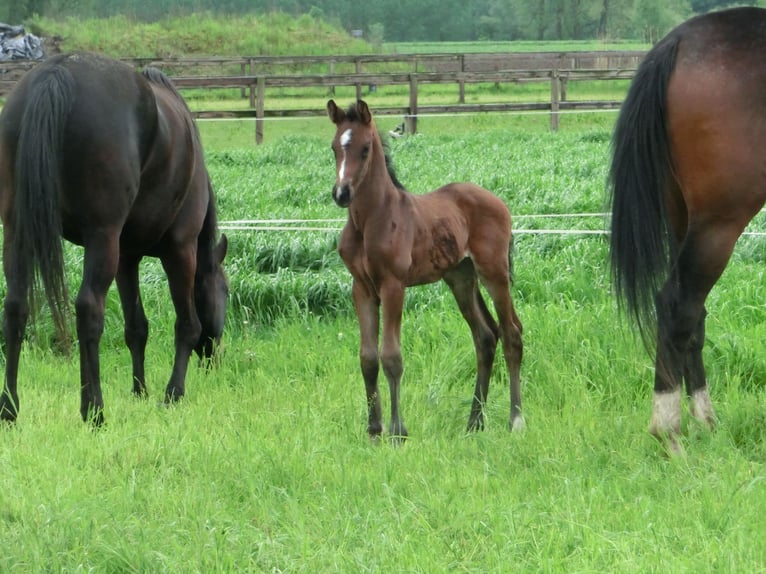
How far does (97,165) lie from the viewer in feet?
16.7

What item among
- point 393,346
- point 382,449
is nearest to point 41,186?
point 393,346

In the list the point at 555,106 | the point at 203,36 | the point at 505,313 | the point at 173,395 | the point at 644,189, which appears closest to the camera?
the point at 644,189

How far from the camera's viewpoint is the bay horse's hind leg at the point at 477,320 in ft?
17.8

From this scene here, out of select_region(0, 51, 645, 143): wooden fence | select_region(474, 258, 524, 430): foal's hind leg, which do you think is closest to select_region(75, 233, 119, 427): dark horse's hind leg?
select_region(474, 258, 524, 430): foal's hind leg

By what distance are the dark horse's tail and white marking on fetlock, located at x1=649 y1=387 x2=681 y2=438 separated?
30cm

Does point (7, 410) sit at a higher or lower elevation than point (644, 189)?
lower

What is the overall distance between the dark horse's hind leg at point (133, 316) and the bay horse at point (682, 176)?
9.61 feet

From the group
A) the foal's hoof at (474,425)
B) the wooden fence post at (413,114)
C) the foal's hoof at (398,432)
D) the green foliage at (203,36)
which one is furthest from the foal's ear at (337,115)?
the green foliage at (203,36)

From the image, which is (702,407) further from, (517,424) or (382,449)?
(382,449)

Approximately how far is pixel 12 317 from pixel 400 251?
1.98 m

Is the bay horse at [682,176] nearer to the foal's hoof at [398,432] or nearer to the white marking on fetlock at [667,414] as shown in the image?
the white marking on fetlock at [667,414]

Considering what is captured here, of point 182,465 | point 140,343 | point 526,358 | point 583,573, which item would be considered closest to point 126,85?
point 140,343

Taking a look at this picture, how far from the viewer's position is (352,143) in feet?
15.7

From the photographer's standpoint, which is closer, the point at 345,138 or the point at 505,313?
the point at 345,138
